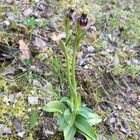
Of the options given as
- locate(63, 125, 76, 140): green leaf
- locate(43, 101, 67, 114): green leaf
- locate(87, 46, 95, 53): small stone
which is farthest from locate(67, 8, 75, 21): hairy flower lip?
locate(87, 46, 95, 53): small stone

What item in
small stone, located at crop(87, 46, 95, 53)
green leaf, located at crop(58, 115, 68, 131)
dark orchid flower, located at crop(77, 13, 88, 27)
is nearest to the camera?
dark orchid flower, located at crop(77, 13, 88, 27)

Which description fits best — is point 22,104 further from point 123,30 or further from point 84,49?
point 123,30

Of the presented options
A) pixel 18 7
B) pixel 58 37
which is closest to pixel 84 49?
pixel 58 37

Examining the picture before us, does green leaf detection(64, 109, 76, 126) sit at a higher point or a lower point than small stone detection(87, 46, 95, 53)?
lower

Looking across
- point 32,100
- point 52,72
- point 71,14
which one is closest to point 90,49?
point 52,72

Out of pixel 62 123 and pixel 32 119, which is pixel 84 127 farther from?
pixel 32 119

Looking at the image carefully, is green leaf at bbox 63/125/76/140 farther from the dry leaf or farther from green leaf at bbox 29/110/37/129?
the dry leaf

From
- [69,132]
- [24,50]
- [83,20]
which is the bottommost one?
[69,132]
